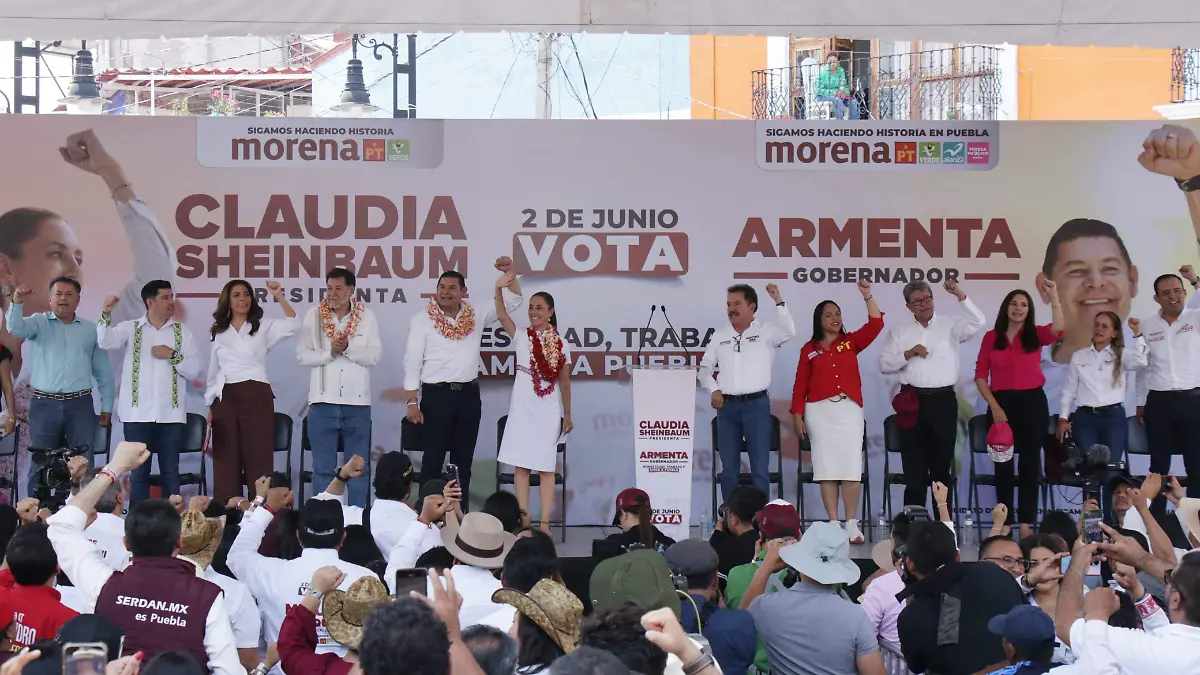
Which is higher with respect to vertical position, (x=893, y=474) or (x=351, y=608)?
(x=351, y=608)

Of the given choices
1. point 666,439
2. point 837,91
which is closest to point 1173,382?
point 666,439

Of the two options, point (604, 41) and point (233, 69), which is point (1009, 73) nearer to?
point (604, 41)

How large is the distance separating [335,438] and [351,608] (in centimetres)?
487

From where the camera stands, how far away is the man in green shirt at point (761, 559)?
13.4 ft

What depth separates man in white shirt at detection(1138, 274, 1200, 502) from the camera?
800 cm

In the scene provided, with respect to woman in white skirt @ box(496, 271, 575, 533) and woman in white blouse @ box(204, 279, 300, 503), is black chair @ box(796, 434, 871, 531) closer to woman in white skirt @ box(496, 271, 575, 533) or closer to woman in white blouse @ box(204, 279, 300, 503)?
woman in white skirt @ box(496, 271, 575, 533)

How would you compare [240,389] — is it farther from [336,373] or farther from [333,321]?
[333,321]

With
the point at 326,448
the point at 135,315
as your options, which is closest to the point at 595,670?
the point at 326,448

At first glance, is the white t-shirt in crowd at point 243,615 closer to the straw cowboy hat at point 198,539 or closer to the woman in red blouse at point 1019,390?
the straw cowboy hat at point 198,539

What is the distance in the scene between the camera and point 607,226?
347 inches

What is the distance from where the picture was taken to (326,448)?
802 centimetres

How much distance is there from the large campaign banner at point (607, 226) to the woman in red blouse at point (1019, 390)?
0.61 metres

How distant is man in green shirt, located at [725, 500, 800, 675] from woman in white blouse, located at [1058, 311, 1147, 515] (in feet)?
11.8

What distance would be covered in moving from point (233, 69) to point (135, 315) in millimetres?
12149
